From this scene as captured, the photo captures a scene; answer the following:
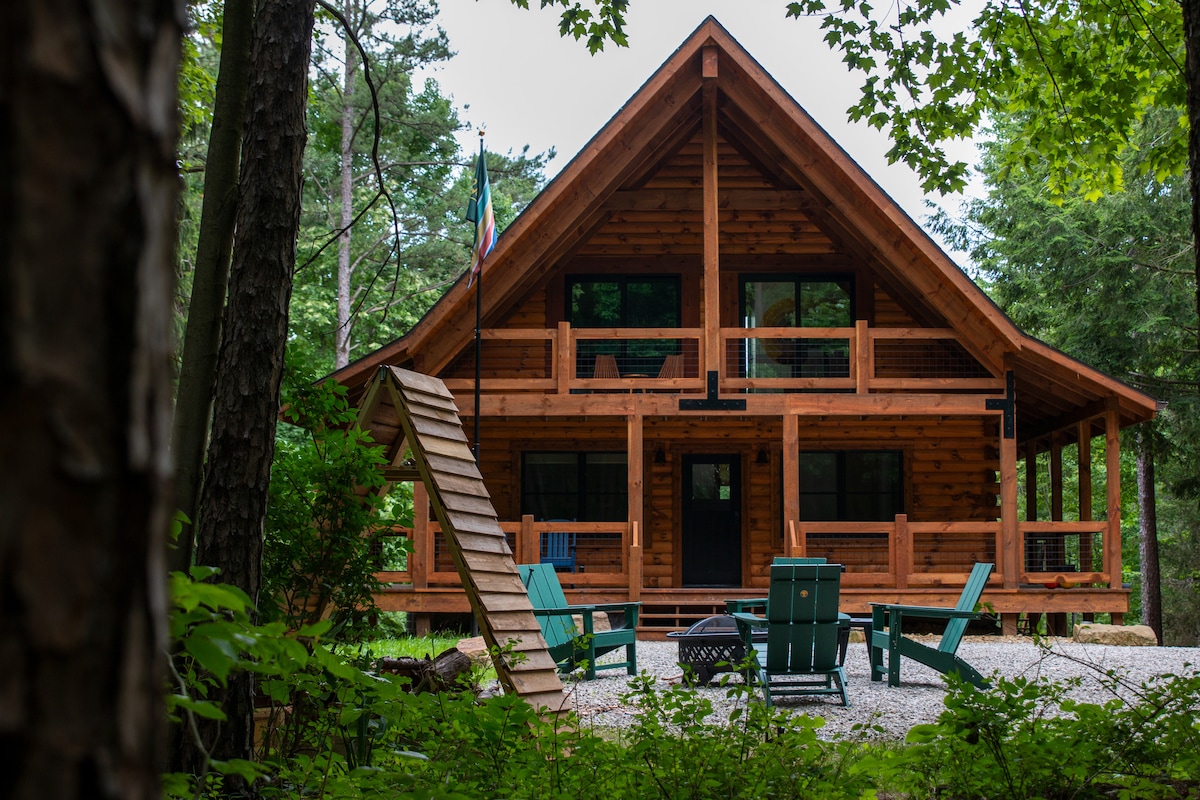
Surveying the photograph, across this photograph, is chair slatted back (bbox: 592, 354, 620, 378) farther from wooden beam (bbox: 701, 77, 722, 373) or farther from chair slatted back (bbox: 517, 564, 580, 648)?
chair slatted back (bbox: 517, 564, 580, 648)

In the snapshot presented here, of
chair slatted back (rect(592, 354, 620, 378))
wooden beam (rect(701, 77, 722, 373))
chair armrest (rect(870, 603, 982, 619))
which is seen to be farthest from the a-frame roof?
chair armrest (rect(870, 603, 982, 619))

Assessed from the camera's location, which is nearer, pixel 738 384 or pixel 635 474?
pixel 635 474

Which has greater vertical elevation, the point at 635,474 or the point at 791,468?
the point at 791,468

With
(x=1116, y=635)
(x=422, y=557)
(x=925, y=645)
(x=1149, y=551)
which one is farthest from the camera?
(x=1149, y=551)

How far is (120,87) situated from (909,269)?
14.0 meters

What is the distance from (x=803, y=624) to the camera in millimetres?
7535

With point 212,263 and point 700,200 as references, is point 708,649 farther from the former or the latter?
point 700,200

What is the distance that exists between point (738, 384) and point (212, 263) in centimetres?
1065

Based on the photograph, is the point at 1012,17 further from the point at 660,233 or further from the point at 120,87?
the point at 660,233

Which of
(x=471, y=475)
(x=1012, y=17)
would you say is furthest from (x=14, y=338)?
(x=1012, y=17)

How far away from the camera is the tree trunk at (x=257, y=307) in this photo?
3955mm

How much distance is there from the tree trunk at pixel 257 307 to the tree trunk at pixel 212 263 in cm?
27

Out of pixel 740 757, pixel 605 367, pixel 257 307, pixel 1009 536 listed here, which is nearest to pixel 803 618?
pixel 740 757

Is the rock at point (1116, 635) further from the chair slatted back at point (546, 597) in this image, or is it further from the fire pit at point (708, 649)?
the chair slatted back at point (546, 597)
